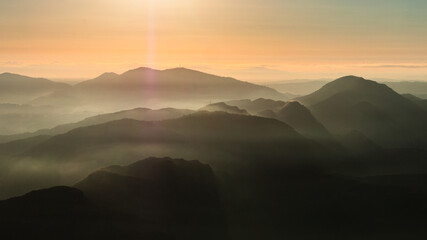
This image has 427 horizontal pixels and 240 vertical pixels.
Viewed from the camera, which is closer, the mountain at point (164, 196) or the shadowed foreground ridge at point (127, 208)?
the shadowed foreground ridge at point (127, 208)

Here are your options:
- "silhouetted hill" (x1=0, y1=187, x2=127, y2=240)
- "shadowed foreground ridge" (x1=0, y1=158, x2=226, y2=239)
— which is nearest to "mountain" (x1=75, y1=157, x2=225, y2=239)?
"shadowed foreground ridge" (x1=0, y1=158, x2=226, y2=239)

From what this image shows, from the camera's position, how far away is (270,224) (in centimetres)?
18550

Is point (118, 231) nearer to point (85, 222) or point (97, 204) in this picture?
point (85, 222)

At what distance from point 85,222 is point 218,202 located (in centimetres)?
6847

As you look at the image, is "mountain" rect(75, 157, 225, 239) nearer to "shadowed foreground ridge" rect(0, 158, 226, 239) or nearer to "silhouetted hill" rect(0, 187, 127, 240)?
"shadowed foreground ridge" rect(0, 158, 226, 239)

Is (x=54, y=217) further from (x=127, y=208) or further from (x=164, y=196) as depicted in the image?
(x=164, y=196)

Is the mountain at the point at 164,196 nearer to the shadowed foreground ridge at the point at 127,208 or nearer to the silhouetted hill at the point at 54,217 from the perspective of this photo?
the shadowed foreground ridge at the point at 127,208

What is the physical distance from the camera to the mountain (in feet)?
534

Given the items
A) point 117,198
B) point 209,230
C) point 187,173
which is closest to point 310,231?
point 209,230

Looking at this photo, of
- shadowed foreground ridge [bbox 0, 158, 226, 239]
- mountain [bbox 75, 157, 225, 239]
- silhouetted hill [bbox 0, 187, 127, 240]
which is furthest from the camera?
mountain [bbox 75, 157, 225, 239]

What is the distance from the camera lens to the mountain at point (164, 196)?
163 meters

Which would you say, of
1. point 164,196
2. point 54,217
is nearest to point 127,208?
point 164,196

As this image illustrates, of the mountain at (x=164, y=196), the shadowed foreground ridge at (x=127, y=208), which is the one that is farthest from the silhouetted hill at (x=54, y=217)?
the mountain at (x=164, y=196)

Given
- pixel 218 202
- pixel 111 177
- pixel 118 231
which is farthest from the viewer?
pixel 218 202
